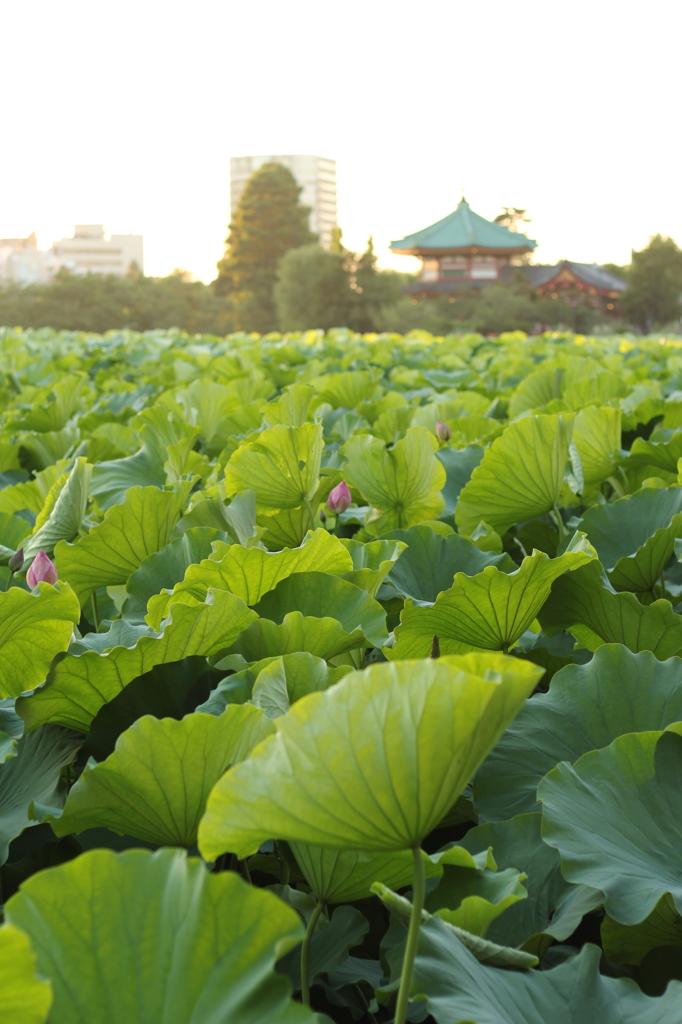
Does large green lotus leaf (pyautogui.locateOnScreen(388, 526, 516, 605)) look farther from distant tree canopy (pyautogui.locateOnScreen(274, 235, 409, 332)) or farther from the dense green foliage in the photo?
distant tree canopy (pyautogui.locateOnScreen(274, 235, 409, 332))

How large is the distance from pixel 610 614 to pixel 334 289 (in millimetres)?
26724

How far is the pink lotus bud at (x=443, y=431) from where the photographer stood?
137cm

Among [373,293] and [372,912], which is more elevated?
[373,293]

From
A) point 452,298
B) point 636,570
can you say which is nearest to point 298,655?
point 636,570

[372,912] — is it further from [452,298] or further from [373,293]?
[452,298]

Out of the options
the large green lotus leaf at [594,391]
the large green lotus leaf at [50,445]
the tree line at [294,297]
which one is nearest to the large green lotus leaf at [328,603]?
the large green lotus leaf at [50,445]

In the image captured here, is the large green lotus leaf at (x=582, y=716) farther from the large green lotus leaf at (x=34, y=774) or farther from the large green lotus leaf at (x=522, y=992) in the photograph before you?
the large green lotus leaf at (x=34, y=774)

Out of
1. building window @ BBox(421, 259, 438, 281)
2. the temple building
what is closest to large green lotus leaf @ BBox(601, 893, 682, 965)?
the temple building

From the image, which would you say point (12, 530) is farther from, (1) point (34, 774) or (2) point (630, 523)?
(2) point (630, 523)

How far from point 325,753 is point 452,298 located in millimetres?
29584

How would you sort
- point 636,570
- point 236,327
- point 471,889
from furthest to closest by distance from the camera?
point 236,327 < point 636,570 < point 471,889

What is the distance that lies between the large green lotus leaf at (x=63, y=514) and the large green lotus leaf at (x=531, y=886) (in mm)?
511

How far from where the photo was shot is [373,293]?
2564cm

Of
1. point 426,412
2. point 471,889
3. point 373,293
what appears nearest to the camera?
point 471,889
